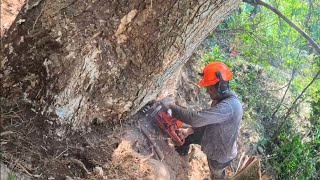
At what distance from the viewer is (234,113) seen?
3570mm

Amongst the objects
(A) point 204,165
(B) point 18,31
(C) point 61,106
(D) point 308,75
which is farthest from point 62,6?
(D) point 308,75

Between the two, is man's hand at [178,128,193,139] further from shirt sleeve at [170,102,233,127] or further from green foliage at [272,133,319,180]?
green foliage at [272,133,319,180]

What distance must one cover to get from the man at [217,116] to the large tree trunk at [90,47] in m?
0.72

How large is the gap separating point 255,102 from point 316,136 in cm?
131

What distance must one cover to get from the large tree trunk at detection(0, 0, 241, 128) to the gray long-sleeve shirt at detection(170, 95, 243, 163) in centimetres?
78

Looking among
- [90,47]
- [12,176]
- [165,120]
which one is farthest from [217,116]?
[12,176]

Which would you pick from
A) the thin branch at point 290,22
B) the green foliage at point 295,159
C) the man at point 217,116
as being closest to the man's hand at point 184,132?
the man at point 217,116

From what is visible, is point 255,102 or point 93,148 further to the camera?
point 255,102

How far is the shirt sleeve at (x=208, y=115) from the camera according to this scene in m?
3.44

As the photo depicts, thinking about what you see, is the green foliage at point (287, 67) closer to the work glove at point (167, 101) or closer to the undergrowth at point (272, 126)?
the undergrowth at point (272, 126)

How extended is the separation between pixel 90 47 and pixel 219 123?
171cm

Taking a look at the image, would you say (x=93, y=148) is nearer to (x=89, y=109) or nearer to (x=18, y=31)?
(x=89, y=109)

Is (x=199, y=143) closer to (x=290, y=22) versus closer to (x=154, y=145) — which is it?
(x=154, y=145)

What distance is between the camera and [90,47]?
8.34 ft
